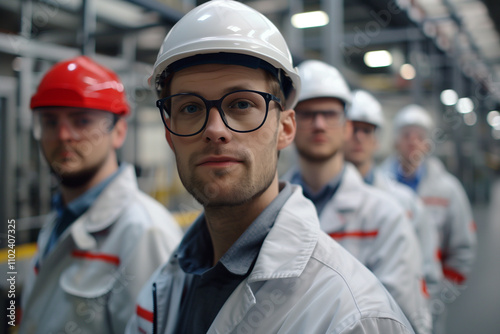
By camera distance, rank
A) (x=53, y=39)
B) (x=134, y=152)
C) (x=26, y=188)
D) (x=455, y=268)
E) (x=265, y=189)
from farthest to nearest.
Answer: (x=53, y=39) < (x=134, y=152) < (x=26, y=188) < (x=455, y=268) < (x=265, y=189)

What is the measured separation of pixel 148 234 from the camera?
1.62m

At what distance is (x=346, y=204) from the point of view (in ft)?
6.85

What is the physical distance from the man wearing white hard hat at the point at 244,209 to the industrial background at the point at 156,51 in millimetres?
1283

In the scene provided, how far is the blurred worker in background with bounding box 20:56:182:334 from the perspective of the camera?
154 centimetres

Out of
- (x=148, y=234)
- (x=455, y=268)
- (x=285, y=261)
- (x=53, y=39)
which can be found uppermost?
(x=53, y=39)

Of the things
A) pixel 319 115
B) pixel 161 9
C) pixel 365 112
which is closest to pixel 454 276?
pixel 365 112

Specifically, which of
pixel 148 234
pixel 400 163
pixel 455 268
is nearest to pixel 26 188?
pixel 148 234

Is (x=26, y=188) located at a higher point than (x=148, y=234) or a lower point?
lower

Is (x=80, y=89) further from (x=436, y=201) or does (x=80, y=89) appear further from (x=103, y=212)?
(x=436, y=201)

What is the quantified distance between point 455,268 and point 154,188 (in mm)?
4836

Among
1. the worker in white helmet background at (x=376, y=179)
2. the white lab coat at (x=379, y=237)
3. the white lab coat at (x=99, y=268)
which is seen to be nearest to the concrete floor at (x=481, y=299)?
the worker in white helmet background at (x=376, y=179)

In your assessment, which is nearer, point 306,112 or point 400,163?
point 306,112

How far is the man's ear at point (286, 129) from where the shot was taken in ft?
4.06

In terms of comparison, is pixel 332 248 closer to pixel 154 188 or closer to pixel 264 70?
pixel 264 70
